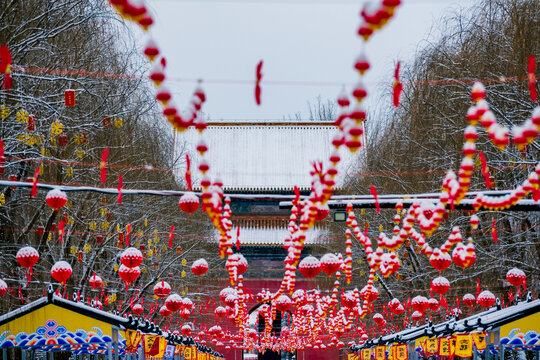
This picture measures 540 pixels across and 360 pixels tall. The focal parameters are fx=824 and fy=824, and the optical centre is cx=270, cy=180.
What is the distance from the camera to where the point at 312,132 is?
3881 cm

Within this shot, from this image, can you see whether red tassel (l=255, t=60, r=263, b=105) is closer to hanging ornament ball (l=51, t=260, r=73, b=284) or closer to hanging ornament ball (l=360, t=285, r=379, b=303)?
hanging ornament ball (l=51, t=260, r=73, b=284)

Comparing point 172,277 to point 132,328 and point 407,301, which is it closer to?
point 407,301

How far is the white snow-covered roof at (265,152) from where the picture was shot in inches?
1432

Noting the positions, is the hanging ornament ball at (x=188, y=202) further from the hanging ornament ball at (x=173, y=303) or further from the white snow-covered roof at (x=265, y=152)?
the white snow-covered roof at (x=265, y=152)

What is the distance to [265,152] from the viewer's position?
38.0 meters

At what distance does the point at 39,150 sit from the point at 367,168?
13.3 meters

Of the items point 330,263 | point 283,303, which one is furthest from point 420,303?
point 283,303

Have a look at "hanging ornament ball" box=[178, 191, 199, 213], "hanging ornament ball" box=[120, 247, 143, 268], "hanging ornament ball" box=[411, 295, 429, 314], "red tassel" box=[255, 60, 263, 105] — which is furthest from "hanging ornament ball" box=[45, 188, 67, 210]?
"hanging ornament ball" box=[411, 295, 429, 314]

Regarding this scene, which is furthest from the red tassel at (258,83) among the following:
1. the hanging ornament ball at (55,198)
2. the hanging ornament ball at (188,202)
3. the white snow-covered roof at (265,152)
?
the white snow-covered roof at (265,152)

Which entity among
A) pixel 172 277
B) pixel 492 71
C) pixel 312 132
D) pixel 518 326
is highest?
pixel 312 132

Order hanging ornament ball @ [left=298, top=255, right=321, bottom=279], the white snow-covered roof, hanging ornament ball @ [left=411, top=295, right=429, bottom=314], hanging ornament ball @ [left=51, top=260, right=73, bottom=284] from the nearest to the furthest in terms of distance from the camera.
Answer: hanging ornament ball @ [left=51, top=260, right=73, bottom=284]
hanging ornament ball @ [left=298, top=255, right=321, bottom=279]
hanging ornament ball @ [left=411, top=295, right=429, bottom=314]
the white snow-covered roof

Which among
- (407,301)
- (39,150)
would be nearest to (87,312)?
(39,150)

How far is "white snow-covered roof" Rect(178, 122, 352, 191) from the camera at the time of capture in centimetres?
3638

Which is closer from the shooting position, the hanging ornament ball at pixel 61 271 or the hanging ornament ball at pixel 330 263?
the hanging ornament ball at pixel 61 271
